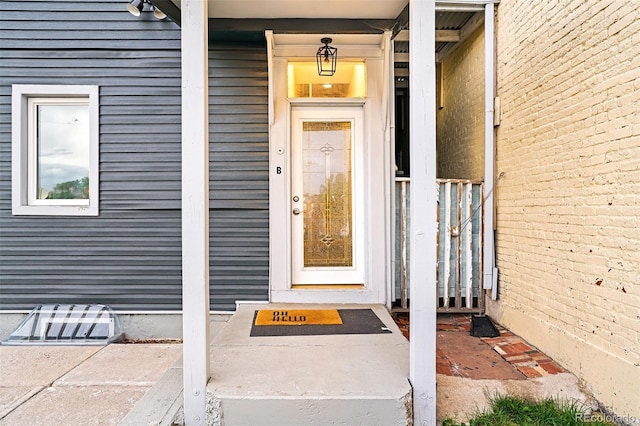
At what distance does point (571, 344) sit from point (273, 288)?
2432mm

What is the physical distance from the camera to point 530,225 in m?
3.25

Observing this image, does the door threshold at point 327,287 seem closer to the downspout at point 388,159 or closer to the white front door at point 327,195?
the white front door at point 327,195

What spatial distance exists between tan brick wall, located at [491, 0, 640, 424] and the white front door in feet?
4.41

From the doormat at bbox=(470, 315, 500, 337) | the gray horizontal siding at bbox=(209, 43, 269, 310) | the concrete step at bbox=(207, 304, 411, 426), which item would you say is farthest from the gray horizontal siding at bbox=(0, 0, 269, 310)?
the doormat at bbox=(470, 315, 500, 337)

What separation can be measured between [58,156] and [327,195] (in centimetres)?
273

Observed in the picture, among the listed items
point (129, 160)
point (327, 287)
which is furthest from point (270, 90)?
point (327, 287)

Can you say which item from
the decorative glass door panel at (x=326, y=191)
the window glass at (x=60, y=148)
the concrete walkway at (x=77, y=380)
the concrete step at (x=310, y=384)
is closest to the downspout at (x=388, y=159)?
the decorative glass door panel at (x=326, y=191)

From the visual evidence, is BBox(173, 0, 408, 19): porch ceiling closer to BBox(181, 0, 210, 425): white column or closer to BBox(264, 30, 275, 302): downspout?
BBox(264, 30, 275, 302): downspout

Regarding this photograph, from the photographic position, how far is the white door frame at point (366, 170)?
3756 mm

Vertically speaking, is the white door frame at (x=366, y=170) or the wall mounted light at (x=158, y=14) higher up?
the wall mounted light at (x=158, y=14)

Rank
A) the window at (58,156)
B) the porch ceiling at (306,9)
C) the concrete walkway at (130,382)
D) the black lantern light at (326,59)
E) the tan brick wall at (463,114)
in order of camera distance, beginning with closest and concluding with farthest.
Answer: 1. the concrete walkway at (130,382)
2. the porch ceiling at (306,9)
3. the black lantern light at (326,59)
4. the window at (58,156)
5. the tan brick wall at (463,114)

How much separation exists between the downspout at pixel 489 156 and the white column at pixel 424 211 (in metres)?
1.95

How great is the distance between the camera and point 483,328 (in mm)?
3428

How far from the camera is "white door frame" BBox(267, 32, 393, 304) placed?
3.76 metres
